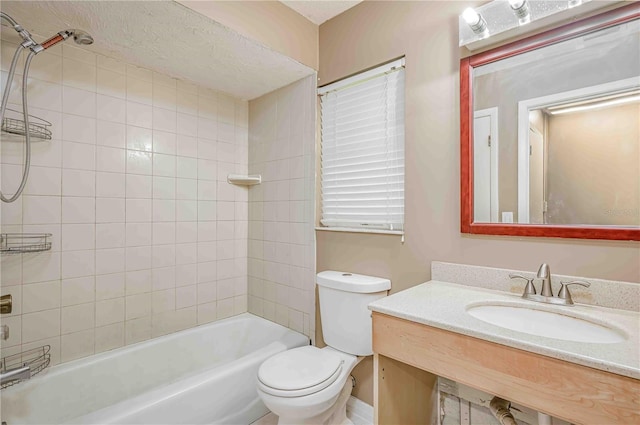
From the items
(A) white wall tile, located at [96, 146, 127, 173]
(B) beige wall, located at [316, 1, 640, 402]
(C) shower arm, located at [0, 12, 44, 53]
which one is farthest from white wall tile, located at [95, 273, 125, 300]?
(B) beige wall, located at [316, 1, 640, 402]

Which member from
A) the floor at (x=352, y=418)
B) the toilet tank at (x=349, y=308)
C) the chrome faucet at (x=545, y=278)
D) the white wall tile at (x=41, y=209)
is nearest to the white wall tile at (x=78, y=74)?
the white wall tile at (x=41, y=209)

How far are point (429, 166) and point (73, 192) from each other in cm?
194

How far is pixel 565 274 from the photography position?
116 centimetres

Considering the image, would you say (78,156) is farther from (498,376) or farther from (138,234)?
(498,376)

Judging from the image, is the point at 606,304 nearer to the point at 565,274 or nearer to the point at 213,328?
the point at 565,274

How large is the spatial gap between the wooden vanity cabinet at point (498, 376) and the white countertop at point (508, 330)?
3cm

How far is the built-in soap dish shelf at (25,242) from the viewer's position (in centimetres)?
150

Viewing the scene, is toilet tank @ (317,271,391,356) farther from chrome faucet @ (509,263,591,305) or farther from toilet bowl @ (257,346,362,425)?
chrome faucet @ (509,263,591,305)

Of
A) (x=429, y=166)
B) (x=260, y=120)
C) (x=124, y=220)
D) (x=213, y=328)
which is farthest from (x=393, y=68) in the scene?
(x=213, y=328)

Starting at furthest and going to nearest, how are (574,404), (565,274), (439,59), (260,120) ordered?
(260,120) < (439,59) < (565,274) < (574,404)

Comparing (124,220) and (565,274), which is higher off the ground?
(124,220)

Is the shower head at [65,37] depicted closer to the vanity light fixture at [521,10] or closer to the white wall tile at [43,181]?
the white wall tile at [43,181]

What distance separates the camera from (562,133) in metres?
1.17

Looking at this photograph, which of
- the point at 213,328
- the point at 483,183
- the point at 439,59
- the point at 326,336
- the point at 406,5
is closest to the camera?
the point at 483,183
